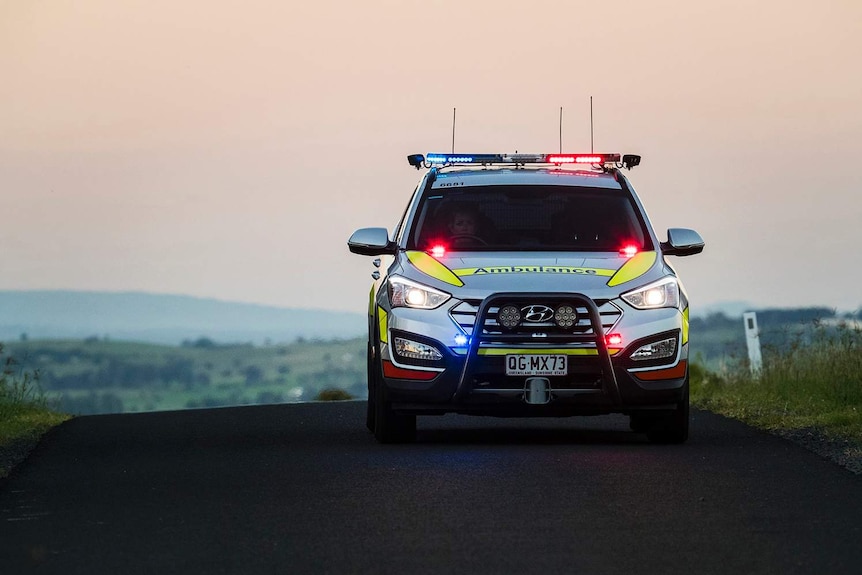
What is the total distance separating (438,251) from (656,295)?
5.54 ft

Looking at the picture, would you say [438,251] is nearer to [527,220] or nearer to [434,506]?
Result: [527,220]

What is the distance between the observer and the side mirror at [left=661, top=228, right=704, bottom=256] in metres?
15.0

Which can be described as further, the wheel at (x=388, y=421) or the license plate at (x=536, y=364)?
the wheel at (x=388, y=421)

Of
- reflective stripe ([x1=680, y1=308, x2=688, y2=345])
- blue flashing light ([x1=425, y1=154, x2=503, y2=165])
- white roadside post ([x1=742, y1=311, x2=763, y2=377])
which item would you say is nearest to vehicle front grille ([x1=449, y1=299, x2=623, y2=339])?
reflective stripe ([x1=680, y1=308, x2=688, y2=345])

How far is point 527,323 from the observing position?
546 inches

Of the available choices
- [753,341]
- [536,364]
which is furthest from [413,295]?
[753,341]

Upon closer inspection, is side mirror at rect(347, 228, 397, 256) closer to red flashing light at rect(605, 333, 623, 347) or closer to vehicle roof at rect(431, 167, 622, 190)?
vehicle roof at rect(431, 167, 622, 190)

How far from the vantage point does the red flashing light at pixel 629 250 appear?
48.0ft

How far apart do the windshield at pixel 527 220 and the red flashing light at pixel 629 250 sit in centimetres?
4

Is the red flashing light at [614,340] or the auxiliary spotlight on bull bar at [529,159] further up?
the auxiliary spotlight on bull bar at [529,159]

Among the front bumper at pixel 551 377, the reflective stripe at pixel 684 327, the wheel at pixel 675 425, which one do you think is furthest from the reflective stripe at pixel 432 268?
the wheel at pixel 675 425

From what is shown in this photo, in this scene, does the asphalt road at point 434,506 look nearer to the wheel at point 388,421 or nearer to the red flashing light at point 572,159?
the wheel at point 388,421

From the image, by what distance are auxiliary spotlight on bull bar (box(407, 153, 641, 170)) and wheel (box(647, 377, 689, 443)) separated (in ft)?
8.18

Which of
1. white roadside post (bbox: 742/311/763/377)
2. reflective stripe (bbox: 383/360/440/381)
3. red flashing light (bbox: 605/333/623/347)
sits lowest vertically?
white roadside post (bbox: 742/311/763/377)
